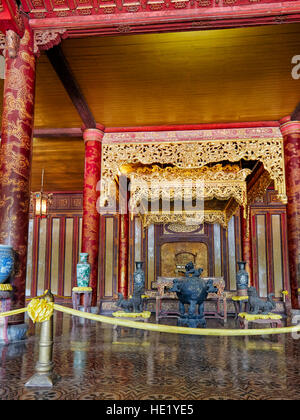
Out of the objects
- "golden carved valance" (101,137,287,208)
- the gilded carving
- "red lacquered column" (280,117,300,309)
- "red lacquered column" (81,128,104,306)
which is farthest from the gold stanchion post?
the gilded carving

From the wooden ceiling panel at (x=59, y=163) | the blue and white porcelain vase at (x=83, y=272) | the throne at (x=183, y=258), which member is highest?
the wooden ceiling panel at (x=59, y=163)

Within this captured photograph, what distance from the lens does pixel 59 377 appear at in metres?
2.57

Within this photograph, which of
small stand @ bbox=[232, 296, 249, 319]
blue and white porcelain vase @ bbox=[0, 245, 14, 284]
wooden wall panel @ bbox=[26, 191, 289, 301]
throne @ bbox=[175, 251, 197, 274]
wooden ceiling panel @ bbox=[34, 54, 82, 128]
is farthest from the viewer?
throne @ bbox=[175, 251, 197, 274]

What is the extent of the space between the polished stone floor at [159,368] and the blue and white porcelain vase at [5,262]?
715 mm

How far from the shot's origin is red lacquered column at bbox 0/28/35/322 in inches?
162

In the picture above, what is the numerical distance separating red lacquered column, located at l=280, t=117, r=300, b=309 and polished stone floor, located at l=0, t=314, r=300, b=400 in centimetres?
226

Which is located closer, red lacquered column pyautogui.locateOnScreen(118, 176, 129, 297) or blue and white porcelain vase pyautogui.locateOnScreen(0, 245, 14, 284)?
blue and white porcelain vase pyautogui.locateOnScreen(0, 245, 14, 284)

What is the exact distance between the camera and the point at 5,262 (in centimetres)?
379

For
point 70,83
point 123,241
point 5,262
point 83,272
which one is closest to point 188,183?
point 123,241

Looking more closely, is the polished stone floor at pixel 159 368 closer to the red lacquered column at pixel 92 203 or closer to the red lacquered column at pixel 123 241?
the red lacquered column at pixel 92 203

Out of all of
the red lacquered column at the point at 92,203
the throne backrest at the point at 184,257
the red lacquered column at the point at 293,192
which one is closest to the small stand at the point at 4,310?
the red lacquered column at the point at 92,203

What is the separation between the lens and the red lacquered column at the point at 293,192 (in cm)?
666

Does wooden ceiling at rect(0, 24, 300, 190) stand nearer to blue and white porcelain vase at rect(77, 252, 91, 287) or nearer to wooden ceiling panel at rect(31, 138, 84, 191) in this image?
wooden ceiling panel at rect(31, 138, 84, 191)

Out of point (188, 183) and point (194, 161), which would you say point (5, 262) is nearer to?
point (194, 161)
